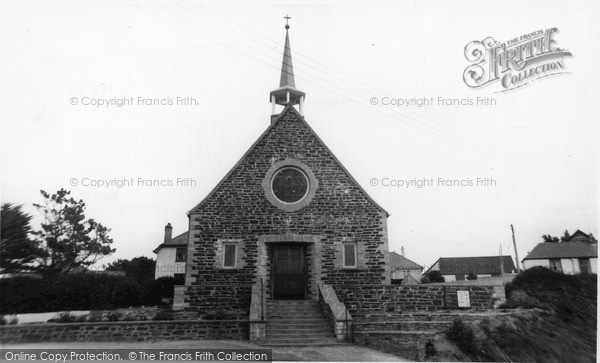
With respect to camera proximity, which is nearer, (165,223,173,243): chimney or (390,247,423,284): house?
(165,223,173,243): chimney

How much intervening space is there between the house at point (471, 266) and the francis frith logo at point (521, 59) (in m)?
44.7

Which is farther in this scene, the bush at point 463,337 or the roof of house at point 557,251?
the roof of house at point 557,251

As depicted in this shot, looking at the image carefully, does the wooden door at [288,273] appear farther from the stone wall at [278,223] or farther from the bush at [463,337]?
the bush at [463,337]

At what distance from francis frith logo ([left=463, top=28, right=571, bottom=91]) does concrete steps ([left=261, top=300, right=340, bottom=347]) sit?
30.2 feet

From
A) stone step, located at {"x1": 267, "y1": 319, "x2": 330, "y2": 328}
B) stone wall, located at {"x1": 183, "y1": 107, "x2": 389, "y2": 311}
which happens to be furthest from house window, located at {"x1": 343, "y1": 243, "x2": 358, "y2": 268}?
stone step, located at {"x1": 267, "y1": 319, "x2": 330, "y2": 328}

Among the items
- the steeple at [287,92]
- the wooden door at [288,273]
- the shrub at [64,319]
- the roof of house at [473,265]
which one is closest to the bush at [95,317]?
the shrub at [64,319]

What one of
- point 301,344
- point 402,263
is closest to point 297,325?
point 301,344

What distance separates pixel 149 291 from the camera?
22906 millimetres

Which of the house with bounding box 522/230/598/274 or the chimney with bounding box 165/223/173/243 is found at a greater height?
the chimney with bounding box 165/223/173/243

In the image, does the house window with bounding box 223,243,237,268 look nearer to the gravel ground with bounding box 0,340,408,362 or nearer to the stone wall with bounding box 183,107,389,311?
the stone wall with bounding box 183,107,389,311

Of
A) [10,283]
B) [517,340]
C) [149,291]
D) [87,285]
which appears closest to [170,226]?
[149,291]

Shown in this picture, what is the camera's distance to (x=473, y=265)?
188ft

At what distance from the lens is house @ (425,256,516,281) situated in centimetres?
5428

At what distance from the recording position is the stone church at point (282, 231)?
51.5 feet
